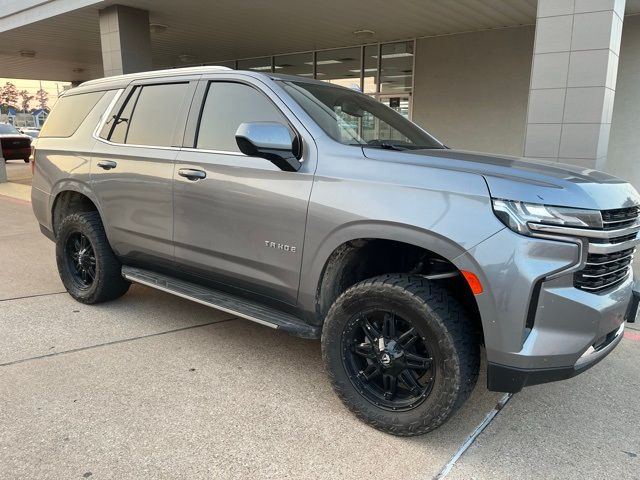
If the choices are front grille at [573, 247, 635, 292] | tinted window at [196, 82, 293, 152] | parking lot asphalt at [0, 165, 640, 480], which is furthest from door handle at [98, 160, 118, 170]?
front grille at [573, 247, 635, 292]

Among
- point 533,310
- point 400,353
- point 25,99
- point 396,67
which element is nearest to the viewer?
point 533,310

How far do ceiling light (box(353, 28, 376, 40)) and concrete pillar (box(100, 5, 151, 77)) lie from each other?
4406mm

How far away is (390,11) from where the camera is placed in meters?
9.30

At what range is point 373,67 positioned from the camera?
42.3 feet

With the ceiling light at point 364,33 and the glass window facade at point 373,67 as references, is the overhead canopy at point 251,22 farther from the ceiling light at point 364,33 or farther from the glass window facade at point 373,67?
the glass window facade at point 373,67

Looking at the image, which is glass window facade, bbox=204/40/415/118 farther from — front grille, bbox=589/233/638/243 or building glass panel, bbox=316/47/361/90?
front grille, bbox=589/233/638/243

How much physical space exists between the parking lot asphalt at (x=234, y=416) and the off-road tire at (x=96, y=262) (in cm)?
35

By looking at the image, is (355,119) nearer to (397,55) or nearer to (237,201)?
→ (237,201)

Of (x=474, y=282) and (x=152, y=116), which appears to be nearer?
(x=474, y=282)

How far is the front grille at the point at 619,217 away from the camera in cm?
242

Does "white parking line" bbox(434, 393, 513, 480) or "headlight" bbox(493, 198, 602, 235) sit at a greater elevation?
"headlight" bbox(493, 198, 602, 235)

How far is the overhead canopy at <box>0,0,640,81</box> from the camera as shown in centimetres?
909

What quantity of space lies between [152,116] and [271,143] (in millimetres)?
1586

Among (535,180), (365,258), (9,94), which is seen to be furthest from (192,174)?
(9,94)
